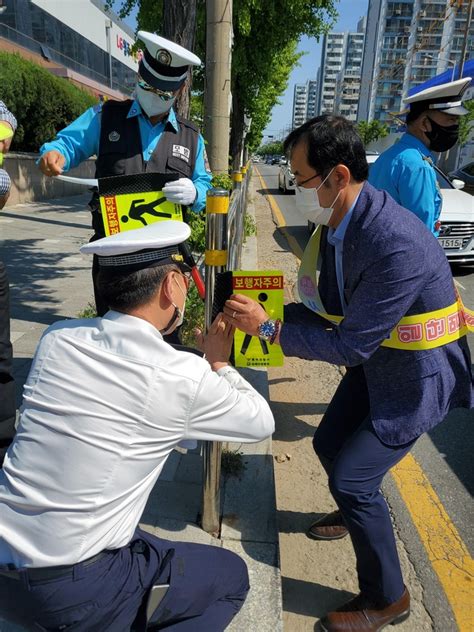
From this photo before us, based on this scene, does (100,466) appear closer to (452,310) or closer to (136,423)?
(136,423)

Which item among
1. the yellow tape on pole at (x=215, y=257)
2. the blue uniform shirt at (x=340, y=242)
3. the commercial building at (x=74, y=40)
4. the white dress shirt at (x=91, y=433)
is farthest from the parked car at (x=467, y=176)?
the commercial building at (x=74, y=40)

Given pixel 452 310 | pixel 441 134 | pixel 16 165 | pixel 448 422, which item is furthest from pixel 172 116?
pixel 16 165

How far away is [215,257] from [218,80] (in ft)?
12.2

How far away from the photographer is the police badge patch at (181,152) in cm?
288

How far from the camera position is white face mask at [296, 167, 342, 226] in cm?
177

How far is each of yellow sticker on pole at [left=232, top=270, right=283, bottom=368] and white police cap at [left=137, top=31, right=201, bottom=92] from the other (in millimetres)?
1406

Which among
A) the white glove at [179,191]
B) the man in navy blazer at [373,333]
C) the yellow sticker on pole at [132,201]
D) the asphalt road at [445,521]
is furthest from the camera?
the white glove at [179,191]

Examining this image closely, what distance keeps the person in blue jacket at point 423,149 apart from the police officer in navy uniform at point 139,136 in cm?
109

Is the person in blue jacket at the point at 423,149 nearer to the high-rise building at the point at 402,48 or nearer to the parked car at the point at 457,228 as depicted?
the parked car at the point at 457,228

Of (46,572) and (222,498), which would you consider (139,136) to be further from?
(46,572)

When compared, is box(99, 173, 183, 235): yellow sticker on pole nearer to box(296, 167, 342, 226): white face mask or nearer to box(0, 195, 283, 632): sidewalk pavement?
box(296, 167, 342, 226): white face mask

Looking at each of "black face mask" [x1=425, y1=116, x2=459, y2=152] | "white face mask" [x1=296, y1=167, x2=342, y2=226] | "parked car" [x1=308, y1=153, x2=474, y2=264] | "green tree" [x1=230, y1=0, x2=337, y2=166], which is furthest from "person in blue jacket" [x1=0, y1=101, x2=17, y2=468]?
"green tree" [x1=230, y1=0, x2=337, y2=166]

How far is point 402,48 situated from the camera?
9356 cm

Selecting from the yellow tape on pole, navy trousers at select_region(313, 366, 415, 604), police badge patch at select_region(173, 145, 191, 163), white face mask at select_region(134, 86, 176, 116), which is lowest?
navy trousers at select_region(313, 366, 415, 604)
